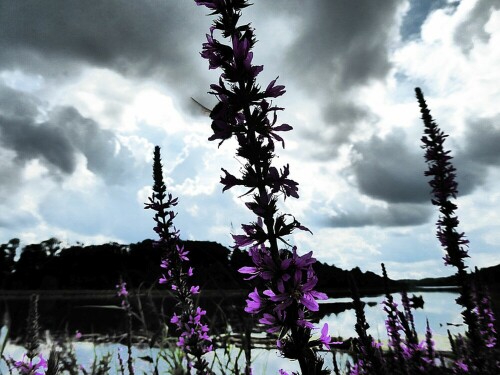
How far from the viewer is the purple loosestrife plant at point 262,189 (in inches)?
112

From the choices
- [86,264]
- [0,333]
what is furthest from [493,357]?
[86,264]

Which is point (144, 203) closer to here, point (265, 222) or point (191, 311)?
point (191, 311)

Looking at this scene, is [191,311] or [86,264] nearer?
[191,311]

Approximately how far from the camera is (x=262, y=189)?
10.5 feet

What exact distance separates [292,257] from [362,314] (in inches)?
68.8

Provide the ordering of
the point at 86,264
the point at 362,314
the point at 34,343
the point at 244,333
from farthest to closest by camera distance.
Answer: the point at 86,264
the point at 34,343
the point at 362,314
the point at 244,333

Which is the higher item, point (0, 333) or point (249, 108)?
point (249, 108)

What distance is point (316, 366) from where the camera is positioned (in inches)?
107

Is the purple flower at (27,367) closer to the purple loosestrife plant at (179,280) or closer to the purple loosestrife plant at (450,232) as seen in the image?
the purple loosestrife plant at (179,280)

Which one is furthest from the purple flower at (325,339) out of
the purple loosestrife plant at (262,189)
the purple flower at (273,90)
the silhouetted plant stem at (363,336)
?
the purple flower at (273,90)

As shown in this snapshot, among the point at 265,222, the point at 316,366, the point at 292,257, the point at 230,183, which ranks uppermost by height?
the point at 230,183

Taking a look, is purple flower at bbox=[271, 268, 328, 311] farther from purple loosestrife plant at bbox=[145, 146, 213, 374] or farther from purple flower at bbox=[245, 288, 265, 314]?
purple loosestrife plant at bbox=[145, 146, 213, 374]

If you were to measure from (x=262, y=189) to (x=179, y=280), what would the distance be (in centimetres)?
555

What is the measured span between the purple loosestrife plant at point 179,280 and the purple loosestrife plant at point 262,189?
12.0ft
